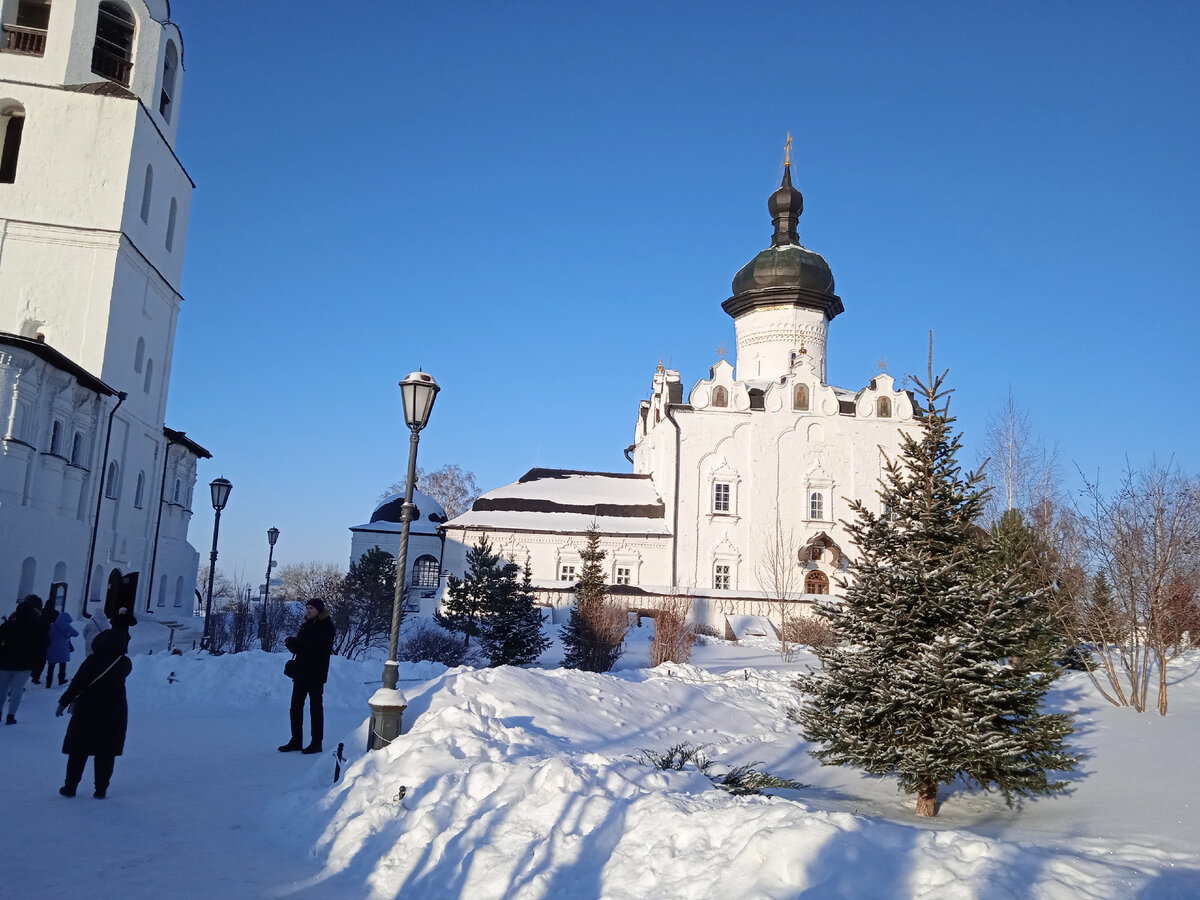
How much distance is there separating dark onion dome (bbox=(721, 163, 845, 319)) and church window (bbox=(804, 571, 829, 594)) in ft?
44.3

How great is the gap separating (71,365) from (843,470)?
2995 cm

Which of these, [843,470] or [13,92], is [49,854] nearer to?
[13,92]

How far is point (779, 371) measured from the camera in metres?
43.3

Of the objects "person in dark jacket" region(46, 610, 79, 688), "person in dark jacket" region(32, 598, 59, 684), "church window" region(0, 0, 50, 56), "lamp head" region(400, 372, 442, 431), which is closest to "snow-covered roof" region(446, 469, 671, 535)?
"church window" region(0, 0, 50, 56)

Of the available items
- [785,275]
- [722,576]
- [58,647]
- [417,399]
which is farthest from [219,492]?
[785,275]

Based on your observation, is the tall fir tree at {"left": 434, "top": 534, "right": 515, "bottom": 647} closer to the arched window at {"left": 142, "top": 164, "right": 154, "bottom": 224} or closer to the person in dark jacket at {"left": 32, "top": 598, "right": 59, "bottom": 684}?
the person in dark jacket at {"left": 32, "top": 598, "right": 59, "bottom": 684}

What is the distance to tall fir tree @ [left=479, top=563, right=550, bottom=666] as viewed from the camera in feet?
71.1

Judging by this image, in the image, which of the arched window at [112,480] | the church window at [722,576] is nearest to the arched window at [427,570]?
the church window at [722,576]

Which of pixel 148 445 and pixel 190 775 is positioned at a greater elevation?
pixel 148 445

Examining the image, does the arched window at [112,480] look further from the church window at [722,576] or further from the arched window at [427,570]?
the church window at [722,576]

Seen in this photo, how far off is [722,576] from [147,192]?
26028mm

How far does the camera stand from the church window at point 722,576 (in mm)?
38406

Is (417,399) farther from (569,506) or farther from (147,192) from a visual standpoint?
(569,506)

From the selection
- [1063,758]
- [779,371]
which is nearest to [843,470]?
[779,371]
